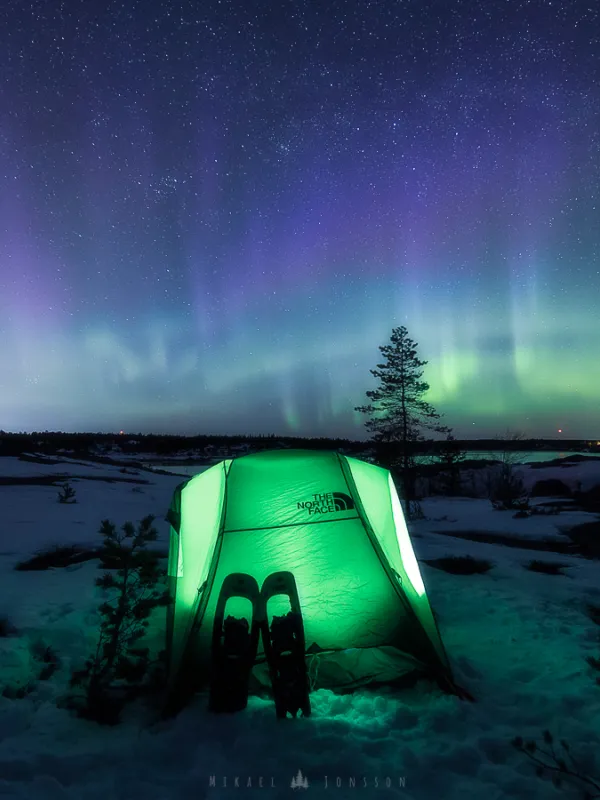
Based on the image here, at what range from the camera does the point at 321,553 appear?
5781 mm

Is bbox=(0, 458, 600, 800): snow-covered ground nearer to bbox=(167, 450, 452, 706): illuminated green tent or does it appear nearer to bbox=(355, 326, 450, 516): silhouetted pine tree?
bbox=(167, 450, 452, 706): illuminated green tent

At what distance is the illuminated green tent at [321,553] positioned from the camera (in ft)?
18.0

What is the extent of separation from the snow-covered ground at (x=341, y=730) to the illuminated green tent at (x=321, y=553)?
584mm

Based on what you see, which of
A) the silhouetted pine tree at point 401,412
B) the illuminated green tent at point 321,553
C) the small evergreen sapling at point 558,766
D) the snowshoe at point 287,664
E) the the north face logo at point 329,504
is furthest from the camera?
the silhouetted pine tree at point 401,412

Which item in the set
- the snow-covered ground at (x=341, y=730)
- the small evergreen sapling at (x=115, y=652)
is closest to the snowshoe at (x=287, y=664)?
the snow-covered ground at (x=341, y=730)

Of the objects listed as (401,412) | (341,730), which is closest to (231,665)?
(341,730)

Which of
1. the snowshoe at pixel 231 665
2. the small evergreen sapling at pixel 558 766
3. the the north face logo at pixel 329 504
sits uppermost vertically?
the the north face logo at pixel 329 504

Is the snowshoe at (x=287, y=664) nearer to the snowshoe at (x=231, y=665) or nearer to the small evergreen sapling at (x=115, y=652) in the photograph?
the snowshoe at (x=231, y=665)

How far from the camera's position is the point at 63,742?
4.11m

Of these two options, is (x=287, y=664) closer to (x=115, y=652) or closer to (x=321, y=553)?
(x=321, y=553)

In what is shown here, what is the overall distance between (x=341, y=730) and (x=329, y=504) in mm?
2206

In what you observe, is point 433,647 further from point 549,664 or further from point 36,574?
point 36,574

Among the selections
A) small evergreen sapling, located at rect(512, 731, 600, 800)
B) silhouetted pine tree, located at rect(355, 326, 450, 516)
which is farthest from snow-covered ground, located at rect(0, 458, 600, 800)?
silhouetted pine tree, located at rect(355, 326, 450, 516)

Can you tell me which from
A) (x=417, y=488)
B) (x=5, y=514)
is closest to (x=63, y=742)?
(x=5, y=514)
